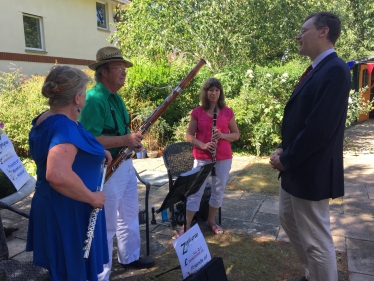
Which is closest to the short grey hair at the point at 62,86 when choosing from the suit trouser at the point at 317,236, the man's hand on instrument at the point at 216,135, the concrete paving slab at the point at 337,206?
the suit trouser at the point at 317,236

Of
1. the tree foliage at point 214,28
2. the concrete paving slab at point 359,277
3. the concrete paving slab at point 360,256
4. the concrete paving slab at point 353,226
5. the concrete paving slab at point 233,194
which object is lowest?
the concrete paving slab at point 359,277

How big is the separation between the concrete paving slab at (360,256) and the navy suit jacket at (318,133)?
1.19 m

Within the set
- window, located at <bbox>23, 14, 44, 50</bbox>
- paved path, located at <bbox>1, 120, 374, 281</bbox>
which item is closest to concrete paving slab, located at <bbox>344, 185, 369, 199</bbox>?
paved path, located at <bbox>1, 120, 374, 281</bbox>

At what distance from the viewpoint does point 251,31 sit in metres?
9.77

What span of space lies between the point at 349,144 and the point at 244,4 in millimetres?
4524

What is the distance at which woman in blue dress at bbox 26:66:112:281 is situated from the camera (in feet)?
5.88

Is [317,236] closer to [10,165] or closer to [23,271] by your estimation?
[23,271]

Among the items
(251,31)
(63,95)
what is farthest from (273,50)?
(63,95)

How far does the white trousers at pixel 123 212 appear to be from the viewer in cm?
267

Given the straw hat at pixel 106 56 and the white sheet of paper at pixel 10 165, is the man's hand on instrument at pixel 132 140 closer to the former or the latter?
the straw hat at pixel 106 56

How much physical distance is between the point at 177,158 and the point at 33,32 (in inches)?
459

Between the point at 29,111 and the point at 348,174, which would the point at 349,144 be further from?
the point at 29,111

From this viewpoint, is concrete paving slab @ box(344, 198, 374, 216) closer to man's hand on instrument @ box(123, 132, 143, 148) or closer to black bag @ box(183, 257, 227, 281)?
black bag @ box(183, 257, 227, 281)

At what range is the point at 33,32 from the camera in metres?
13.0
